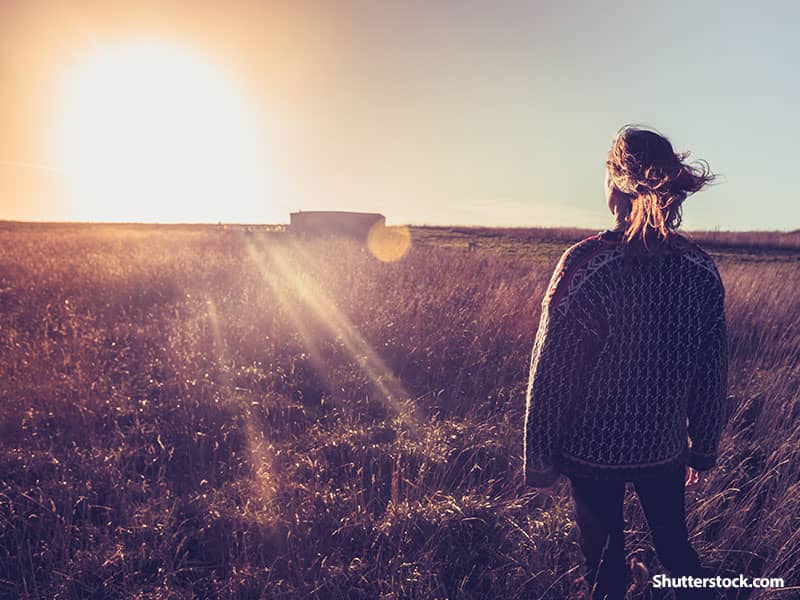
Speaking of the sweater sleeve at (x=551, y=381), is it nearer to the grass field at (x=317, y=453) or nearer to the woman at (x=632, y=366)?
the woman at (x=632, y=366)

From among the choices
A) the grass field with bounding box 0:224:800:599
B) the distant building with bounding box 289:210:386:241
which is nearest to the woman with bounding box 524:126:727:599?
the grass field with bounding box 0:224:800:599

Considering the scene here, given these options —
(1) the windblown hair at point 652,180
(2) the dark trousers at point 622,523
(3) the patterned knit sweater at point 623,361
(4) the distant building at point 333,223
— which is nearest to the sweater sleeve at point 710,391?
(3) the patterned knit sweater at point 623,361

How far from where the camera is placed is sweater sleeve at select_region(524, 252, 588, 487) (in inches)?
57.0

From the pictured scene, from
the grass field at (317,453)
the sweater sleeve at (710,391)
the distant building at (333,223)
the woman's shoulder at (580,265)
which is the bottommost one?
the grass field at (317,453)

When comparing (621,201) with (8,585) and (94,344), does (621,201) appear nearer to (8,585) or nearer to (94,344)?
(8,585)

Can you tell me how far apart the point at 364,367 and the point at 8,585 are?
303cm

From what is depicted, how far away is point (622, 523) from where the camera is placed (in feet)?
5.15

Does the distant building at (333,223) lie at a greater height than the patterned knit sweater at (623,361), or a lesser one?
greater

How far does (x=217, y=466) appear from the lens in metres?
→ 3.14

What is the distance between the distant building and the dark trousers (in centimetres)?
2425

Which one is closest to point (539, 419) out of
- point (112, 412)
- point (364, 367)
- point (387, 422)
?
point (387, 422)

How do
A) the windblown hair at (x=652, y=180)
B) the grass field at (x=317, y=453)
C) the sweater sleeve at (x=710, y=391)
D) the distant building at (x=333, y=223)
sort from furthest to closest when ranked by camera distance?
the distant building at (x=333, y=223), the grass field at (x=317, y=453), the sweater sleeve at (x=710, y=391), the windblown hair at (x=652, y=180)

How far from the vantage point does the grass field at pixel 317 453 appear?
7.35 feet

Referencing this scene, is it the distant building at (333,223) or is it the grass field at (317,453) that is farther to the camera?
the distant building at (333,223)
